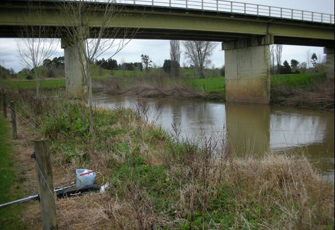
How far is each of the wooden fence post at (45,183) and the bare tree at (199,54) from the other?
67216 millimetres

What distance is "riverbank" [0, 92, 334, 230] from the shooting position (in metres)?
4.12

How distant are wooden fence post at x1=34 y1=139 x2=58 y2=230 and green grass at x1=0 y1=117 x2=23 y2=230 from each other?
814 millimetres

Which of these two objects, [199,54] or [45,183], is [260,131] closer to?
[45,183]

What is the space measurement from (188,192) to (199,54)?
67.8 metres

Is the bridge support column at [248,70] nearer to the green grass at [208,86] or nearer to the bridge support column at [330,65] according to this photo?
the green grass at [208,86]

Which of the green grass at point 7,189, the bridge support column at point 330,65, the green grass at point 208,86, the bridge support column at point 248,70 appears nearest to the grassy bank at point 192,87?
the green grass at point 208,86

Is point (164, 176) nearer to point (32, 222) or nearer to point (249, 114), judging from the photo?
point (32, 222)

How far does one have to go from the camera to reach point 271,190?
221 inches

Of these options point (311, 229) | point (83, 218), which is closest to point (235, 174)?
point (83, 218)

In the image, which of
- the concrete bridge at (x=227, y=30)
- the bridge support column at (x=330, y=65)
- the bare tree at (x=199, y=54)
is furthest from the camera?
the bare tree at (x=199, y=54)

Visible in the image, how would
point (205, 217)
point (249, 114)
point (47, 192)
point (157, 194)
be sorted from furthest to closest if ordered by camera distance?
point (249, 114) → point (157, 194) → point (205, 217) → point (47, 192)

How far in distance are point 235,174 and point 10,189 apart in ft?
13.6

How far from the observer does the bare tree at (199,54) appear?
70500mm

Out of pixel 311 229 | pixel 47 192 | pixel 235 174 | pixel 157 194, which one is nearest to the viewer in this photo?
pixel 311 229
